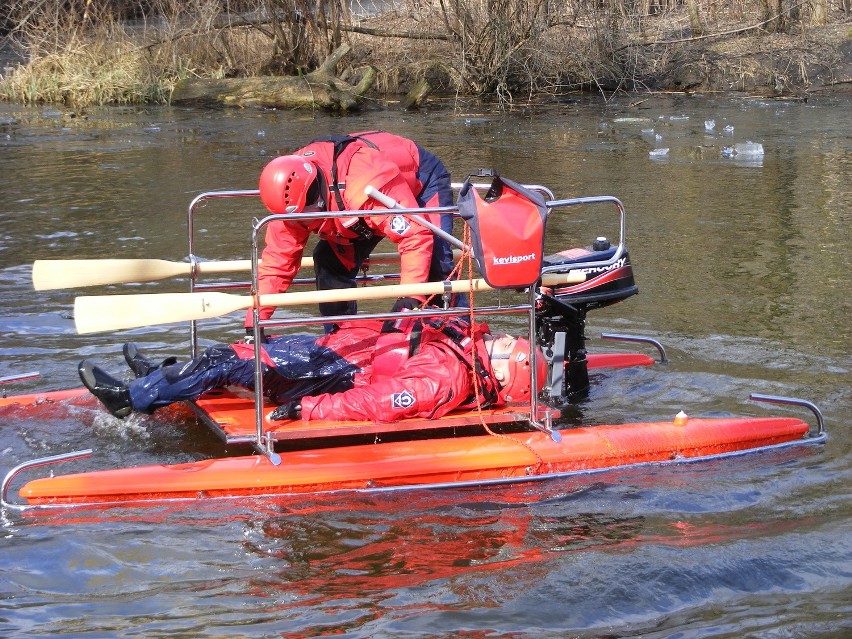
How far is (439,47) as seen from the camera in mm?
21344

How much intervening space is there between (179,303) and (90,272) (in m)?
0.61

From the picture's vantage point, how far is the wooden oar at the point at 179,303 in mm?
5141

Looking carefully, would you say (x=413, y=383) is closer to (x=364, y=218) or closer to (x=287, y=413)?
(x=287, y=413)

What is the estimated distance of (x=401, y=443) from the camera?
18.8 feet

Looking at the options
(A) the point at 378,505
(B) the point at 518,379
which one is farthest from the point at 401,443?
(B) the point at 518,379

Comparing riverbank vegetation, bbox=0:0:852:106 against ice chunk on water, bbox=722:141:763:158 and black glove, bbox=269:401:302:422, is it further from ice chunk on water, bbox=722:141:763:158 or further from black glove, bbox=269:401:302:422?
black glove, bbox=269:401:302:422

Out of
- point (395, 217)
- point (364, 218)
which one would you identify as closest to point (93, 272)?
point (364, 218)

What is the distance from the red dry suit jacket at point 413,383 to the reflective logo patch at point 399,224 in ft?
1.81

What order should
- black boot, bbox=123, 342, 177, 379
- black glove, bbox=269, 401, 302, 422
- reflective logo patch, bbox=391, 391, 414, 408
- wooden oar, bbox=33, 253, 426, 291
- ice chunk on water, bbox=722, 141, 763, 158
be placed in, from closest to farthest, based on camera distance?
wooden oar, bbox=33, 253, 426, 291 → reflective logo patch, bbox=391, 391, 414, 408 → black glove, bbox=269, 401, 302, 422 → black boot, bbox=123, 342, 177, 379 → ice chunk on water, bbox=722, 141, 763, 158

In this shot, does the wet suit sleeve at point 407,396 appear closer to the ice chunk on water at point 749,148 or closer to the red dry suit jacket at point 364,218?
the red dry suit jacket at point 364,218

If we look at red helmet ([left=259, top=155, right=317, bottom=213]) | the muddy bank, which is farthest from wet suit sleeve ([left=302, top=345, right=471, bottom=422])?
the muddy bank

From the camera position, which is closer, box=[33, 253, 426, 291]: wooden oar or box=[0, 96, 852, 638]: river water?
box=[0, 96, 852, 638]: river water

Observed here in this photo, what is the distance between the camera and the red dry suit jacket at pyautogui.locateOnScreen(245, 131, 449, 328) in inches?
232

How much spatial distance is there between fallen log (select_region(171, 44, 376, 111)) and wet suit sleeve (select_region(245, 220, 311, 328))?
13976mm
